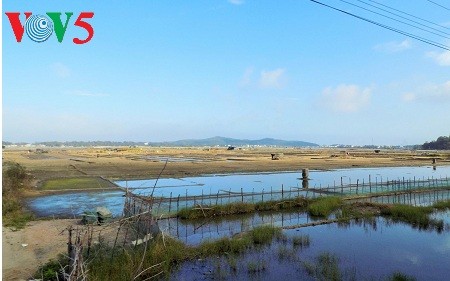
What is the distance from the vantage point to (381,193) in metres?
28.5

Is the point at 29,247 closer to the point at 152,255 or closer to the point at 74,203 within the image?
the point at 152,255

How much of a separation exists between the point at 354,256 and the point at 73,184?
88.8ft

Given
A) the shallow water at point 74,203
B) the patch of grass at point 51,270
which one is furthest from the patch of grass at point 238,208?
the patch of grass at point 51,270

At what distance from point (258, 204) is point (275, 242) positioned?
23.4ft

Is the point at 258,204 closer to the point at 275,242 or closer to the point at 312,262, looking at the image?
the point at 275,242

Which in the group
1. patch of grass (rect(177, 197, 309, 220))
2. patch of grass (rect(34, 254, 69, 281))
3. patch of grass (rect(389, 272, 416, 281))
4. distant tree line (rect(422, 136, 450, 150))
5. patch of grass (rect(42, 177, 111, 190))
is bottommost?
patch of grass (rect(389, 272, 416, 281))

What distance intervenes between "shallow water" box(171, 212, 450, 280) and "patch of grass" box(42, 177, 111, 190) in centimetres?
2061

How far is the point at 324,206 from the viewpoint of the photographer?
2264 cm

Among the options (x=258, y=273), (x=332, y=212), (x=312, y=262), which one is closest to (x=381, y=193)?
(x=332, y=212)

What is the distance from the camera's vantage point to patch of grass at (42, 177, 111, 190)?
31330 millimetres

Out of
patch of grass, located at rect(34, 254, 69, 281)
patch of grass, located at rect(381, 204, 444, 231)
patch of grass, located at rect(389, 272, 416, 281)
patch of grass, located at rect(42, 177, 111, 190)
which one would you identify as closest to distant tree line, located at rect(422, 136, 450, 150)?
patch of grass, located at rect(381, 204, 444, 231)

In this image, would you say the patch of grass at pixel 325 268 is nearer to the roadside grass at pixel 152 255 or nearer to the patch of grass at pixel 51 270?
the roadside grass at pixel 152 255

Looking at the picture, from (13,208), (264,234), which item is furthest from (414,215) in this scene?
(13,208)

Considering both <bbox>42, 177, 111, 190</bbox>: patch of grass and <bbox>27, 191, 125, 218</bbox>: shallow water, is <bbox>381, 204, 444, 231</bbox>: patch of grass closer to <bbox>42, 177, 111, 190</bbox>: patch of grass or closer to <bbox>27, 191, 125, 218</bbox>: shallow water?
<bbox>27, 191, 125, 218</bbox>: shallow water
